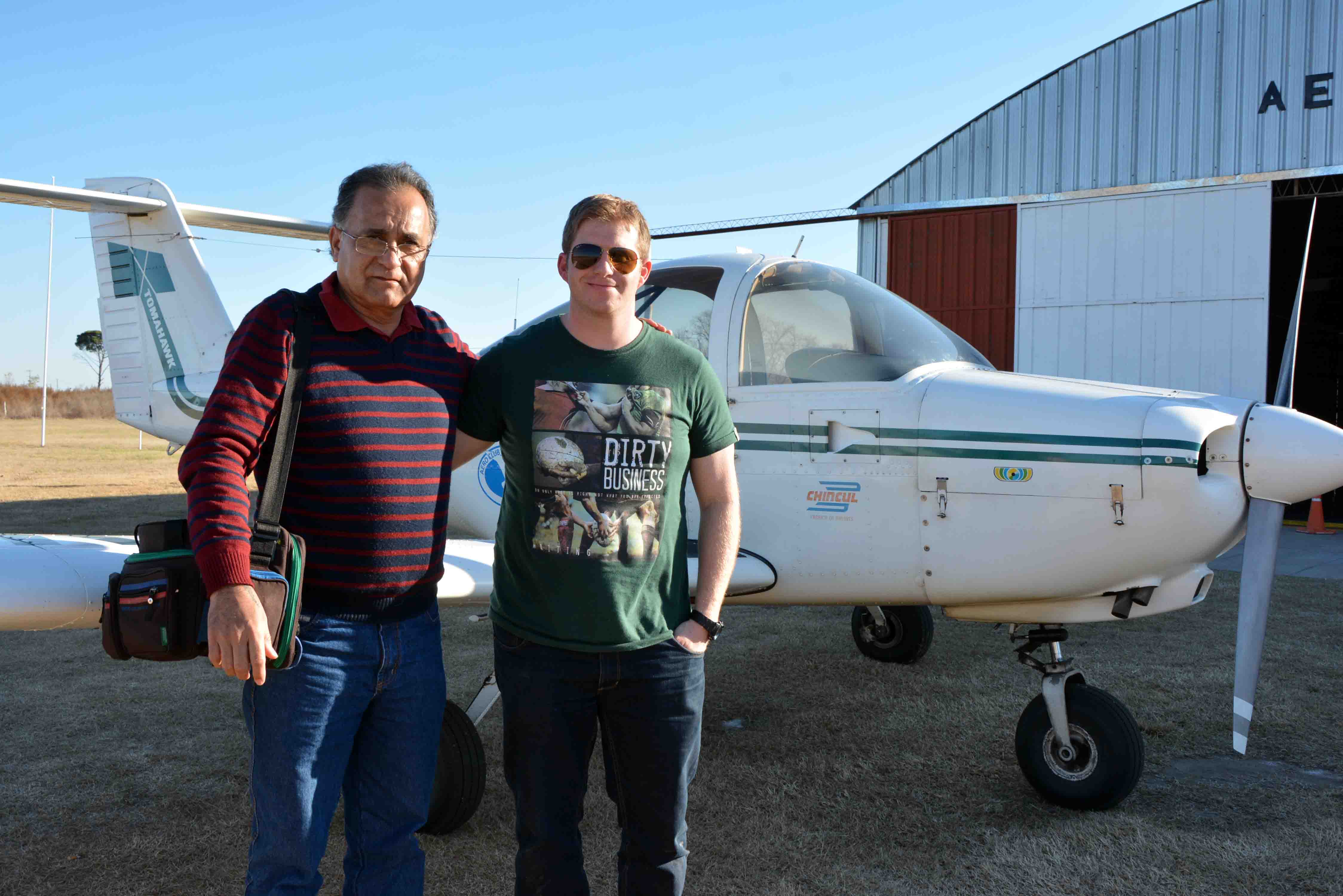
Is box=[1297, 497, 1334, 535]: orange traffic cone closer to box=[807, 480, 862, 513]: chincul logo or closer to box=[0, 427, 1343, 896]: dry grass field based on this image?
box=[0, 427, 1343, 896]: dry grass field

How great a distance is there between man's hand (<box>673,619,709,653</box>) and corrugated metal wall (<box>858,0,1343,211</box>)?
12050 mm

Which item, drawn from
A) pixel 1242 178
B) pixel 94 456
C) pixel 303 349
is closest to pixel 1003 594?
pixel 303 349

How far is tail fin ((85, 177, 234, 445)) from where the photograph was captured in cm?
616

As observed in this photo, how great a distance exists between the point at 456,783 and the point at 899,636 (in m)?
3.12

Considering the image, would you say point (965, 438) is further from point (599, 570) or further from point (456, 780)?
point (456, 780)

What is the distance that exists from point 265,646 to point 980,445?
2.42 metres


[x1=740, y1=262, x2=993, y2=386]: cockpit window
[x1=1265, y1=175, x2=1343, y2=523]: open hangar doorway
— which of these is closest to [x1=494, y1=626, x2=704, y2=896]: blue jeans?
[x1=740, y1=262, x2=993, y2=386]: cockpit window

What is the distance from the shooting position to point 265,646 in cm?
158

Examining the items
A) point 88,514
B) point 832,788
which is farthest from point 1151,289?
point 88,514

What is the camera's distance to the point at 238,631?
61.8 inches

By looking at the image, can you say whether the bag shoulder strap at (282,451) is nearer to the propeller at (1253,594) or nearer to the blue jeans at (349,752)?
the blue jeans at (349,752)

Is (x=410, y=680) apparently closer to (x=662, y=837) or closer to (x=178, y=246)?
(x=662, y=837)

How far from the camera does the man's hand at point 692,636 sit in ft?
6.42

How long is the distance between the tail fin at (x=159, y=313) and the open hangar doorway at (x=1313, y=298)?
35.7 ft
